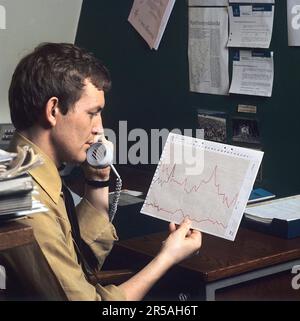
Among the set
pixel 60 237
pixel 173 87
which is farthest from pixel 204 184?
pixel 173 87

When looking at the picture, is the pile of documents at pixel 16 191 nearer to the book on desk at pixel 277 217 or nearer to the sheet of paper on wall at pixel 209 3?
the book on desk at pixel 277 217

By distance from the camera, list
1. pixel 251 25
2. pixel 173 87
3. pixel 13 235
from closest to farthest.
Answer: pixel 13 235 → pixel 251 25 → pixel 173 87

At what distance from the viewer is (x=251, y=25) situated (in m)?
2.45

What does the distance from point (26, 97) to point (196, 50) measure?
1.00 m

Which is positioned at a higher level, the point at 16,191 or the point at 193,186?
the point at 16,191

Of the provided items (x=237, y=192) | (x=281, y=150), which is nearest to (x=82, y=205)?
(x=237, y=192)

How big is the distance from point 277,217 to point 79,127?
26.1 inches

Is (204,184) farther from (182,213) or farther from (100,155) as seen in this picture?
(100,155)

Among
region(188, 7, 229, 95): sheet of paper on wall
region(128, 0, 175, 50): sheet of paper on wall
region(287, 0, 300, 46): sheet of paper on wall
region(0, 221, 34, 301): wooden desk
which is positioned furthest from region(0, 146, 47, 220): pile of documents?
region(128, 0, 175, 50): sheet of paper on wall

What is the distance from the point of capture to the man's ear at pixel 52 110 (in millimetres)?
1788

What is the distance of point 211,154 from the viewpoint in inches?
79.8

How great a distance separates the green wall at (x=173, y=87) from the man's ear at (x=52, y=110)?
861 millimetres

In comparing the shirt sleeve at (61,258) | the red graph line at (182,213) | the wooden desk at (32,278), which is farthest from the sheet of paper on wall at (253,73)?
the wooden desk at (32,278)

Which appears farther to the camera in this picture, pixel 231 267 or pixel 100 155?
pixel 100 155
